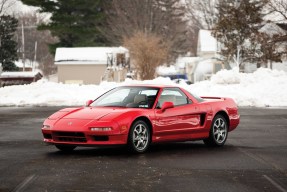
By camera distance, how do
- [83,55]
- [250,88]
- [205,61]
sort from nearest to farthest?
[250,88] → [83,55] → [205,61]

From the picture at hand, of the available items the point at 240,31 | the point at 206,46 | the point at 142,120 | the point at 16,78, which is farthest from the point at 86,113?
the point at 206,46

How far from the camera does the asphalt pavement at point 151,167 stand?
384 inches

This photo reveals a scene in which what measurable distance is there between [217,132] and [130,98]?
6.90 ft

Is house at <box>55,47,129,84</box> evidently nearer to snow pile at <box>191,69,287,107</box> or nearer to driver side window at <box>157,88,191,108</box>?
snow pile at <box>191,69,287,107</box>

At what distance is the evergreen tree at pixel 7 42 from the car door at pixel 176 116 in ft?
247

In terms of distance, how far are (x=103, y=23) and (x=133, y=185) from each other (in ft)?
A: 268

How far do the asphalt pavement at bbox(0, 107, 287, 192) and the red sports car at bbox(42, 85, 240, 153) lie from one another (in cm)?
30

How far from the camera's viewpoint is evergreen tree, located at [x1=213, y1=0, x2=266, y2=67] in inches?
2685

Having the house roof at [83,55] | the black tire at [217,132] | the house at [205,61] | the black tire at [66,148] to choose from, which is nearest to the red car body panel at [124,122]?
the black tire at [217,132]

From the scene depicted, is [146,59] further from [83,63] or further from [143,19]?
[143,19]

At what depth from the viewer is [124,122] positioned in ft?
42.9

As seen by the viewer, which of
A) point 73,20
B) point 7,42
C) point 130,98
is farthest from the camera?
point 7,42

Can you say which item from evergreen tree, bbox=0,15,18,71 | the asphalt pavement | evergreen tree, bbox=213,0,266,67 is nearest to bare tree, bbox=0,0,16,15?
evergreen tree, bbox=0,15,18,71

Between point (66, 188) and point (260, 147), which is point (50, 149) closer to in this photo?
point (260, 147)
